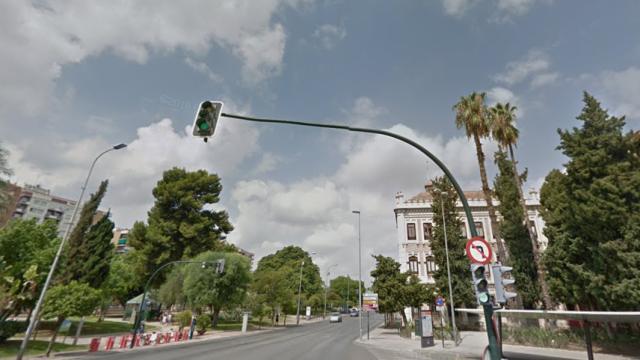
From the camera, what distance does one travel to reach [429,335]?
70.4ft

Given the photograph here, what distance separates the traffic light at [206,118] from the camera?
5.78m

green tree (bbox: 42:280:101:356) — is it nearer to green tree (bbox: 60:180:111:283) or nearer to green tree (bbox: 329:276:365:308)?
green tree (bbox: 60:180:111:283)

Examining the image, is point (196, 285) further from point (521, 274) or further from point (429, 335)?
point (521, 274)

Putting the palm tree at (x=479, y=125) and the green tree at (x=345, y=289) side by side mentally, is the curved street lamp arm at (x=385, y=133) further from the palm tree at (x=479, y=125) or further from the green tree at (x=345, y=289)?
the green tree at (x=345, y=289)

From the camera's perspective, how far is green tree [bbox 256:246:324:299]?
79.0m

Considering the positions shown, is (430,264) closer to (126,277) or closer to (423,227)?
(423,227)

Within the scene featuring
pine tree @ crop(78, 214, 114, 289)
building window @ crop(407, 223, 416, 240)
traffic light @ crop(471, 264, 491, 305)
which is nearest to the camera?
traffic light @ crop(471, 264, 491, 305)

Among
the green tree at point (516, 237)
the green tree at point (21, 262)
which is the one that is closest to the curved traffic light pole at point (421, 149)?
the green tree at point (21, 262)

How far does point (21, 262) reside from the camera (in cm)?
2041

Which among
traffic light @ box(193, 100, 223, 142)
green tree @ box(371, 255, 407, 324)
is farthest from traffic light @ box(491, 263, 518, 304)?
green tree @ box(371, 255, 407, 324)

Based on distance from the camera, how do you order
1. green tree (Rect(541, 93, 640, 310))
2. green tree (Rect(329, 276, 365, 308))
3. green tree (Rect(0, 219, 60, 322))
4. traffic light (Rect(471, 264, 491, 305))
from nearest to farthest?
traffic light (Rect(471, 264, 491, 305))
green tree (Rect(541, 93, 640, 310))
green tree (Rect(0, 219, 60, 322))
green tree (Rect(329, 276, 365, 308))

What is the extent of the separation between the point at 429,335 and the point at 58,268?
2722cm

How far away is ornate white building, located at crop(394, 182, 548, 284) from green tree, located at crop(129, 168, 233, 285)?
2604 centimetres

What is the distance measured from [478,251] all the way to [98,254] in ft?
89.3
